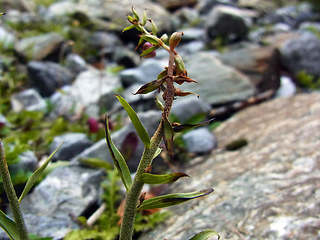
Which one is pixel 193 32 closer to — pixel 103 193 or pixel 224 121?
pixel 224 121

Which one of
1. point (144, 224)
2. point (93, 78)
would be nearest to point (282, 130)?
point (144, 224)

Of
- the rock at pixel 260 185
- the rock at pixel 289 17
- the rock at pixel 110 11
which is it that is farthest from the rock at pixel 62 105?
the rock at pixel 289 17

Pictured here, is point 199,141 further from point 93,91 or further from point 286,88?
point 286,88

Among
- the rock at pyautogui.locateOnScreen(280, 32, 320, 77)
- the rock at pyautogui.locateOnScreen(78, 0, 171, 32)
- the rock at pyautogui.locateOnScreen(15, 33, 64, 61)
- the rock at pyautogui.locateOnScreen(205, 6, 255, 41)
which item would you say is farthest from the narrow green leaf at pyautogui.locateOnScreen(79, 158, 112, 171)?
the rock at pyautogui.locateOnScreen(205, 6, 255, 41)

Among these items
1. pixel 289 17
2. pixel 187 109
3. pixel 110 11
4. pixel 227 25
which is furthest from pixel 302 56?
pixel 289 17

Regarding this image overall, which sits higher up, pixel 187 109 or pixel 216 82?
pixel 187 109
